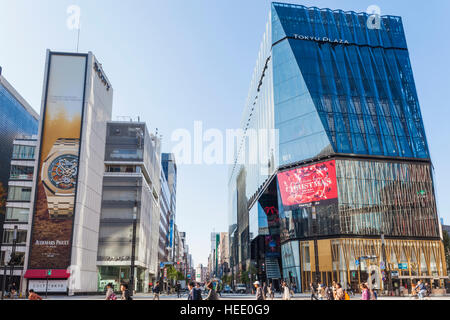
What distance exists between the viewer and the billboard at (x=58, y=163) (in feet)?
172

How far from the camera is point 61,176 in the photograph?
54.9 meters

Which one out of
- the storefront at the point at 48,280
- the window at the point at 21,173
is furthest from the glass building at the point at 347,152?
the window at the point at 21,173

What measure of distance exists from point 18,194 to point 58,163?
13.4 meters

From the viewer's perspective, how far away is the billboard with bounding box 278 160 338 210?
233 feet

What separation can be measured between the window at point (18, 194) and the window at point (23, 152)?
5.14m

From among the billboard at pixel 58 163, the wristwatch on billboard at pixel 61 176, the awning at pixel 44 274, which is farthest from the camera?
the wristwatch on billboard at pixel 61 176

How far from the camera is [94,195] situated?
6150cm

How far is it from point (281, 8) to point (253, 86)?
96.8ft

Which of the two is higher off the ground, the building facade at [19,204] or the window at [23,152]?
the window at [23,152]

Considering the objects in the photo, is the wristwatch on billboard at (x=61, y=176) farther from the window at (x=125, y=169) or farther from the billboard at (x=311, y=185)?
the billboard at (x=311, y=185)

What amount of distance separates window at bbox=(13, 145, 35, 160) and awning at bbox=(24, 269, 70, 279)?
21677 mm

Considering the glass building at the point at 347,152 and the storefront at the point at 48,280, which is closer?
the storefront at the point at 48,280
